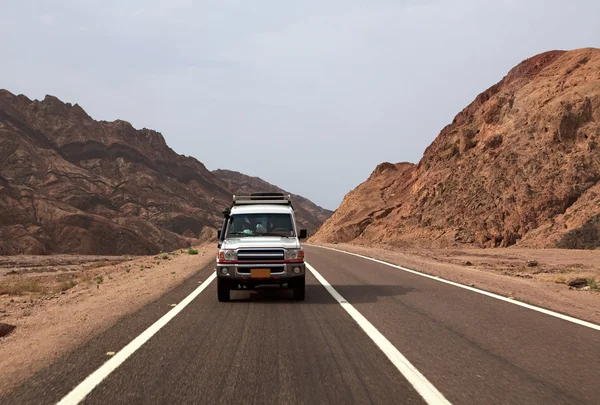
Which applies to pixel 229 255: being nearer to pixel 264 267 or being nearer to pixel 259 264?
pixel 259 264

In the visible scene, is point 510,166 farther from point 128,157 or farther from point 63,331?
point 128,157

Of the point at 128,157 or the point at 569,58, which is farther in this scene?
the point at 128,157

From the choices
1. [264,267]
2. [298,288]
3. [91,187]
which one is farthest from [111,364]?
[91,187]

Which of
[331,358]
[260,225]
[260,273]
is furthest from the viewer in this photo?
[260,225]

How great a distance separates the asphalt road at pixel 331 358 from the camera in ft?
15.5

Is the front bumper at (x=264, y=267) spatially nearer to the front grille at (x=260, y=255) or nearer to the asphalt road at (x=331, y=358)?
the front grille at (x=260, y=255)

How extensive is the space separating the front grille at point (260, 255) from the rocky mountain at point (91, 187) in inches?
2555

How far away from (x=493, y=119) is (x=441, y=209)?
11.9 metres

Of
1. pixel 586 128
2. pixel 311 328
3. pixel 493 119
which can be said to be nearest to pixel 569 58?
pixel 493 119

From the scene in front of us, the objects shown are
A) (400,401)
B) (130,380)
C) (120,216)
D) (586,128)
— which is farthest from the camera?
(120,216)

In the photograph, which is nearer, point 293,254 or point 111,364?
point 111,364

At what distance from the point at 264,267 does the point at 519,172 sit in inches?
1579

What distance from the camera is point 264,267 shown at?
10289 millimetres

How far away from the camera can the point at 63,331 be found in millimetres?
7852
